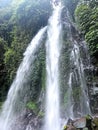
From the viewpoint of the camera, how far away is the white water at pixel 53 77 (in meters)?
11.6

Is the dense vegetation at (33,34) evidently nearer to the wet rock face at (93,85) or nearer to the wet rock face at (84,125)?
the wet rock face at (93,85)

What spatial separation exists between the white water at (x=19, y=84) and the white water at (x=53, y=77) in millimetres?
851

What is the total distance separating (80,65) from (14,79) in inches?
180

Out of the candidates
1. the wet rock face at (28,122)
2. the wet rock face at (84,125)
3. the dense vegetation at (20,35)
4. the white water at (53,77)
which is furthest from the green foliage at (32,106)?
the wet rock face at (84,125)

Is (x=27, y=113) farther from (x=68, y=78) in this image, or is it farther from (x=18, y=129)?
(x=68, y=78)

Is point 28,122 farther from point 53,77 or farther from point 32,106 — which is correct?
point 53,77

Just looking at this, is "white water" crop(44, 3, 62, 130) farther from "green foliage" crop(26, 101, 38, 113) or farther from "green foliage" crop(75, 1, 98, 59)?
"green foliage" crop(75, 1, 98, 59)

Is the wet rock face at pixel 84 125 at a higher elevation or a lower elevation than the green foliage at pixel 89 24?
lower

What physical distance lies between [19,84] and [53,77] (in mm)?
2271

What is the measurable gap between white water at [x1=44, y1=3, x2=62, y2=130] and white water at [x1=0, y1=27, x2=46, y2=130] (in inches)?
33.5

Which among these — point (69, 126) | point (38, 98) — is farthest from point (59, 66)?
point (69, 126)

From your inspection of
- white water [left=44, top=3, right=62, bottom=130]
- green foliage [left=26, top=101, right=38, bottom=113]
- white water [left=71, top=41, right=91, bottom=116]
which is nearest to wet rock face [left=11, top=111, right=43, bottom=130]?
green foliage [left=26, top=101, right=38, bottom=113]

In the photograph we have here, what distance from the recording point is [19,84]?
14492 mm

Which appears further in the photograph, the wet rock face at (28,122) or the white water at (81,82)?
the wet rock face at (28,122)
